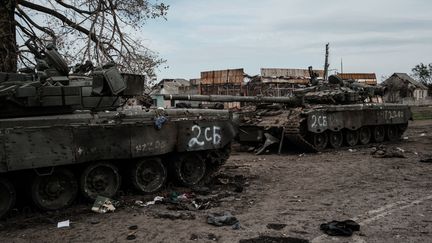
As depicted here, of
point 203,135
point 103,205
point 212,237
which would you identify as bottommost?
point 212,237

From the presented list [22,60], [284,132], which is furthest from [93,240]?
[284,132]

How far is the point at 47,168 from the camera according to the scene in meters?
8.09

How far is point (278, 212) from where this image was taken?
8.11 meters

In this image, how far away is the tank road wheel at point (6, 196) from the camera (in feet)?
25.3

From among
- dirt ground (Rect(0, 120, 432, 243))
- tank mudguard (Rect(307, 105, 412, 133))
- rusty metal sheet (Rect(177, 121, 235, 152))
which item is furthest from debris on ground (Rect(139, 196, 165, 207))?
tank mudguard (Rect(307, 105, 412, 133))

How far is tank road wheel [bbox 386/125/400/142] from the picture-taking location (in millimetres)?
20328

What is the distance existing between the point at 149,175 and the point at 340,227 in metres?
4.10

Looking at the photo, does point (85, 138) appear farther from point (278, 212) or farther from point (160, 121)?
point (278, 212)

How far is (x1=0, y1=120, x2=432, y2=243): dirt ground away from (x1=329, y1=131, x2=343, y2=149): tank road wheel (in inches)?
198

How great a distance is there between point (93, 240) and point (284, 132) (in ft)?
34.1

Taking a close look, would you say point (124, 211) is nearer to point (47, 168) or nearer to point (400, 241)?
point (47, 168)

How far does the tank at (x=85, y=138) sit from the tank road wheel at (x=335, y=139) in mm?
7837

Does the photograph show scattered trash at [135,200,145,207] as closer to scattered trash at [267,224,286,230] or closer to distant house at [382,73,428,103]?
scattered trash at [267,224,286,230]

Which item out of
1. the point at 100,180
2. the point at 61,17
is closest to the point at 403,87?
the point at 61,17
